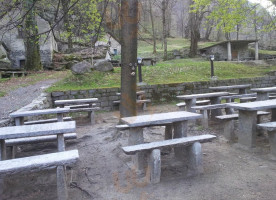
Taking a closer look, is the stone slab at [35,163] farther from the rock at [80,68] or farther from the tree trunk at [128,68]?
the rock at [80,68]

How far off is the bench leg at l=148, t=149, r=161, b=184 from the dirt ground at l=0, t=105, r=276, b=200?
72 mm

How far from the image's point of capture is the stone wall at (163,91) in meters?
7.51

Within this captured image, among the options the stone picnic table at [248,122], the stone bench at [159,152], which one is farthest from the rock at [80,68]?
the stone bench at [159,152]

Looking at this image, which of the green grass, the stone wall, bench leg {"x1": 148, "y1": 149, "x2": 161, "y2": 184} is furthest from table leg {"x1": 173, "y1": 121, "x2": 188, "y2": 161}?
the green grass

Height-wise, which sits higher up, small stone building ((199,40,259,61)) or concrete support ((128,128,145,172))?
small stone building ((199,40,259,61))

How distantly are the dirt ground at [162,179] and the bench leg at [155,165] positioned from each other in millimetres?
72

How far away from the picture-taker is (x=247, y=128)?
149 inches

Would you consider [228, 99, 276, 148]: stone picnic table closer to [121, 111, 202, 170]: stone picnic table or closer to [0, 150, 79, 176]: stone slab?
[121, 111, 202, 170]: stone picnic table

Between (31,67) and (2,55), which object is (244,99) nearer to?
(31,67)

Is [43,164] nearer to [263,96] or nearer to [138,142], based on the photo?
[138,142]

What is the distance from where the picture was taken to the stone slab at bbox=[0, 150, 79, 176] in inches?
80.7

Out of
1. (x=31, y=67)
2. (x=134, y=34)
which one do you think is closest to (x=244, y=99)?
(x=134, y=34)

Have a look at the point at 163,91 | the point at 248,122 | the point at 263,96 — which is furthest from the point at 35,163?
the point at 163,91

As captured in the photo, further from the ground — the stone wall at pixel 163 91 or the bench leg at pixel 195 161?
the stone wall at pixel 163 91
